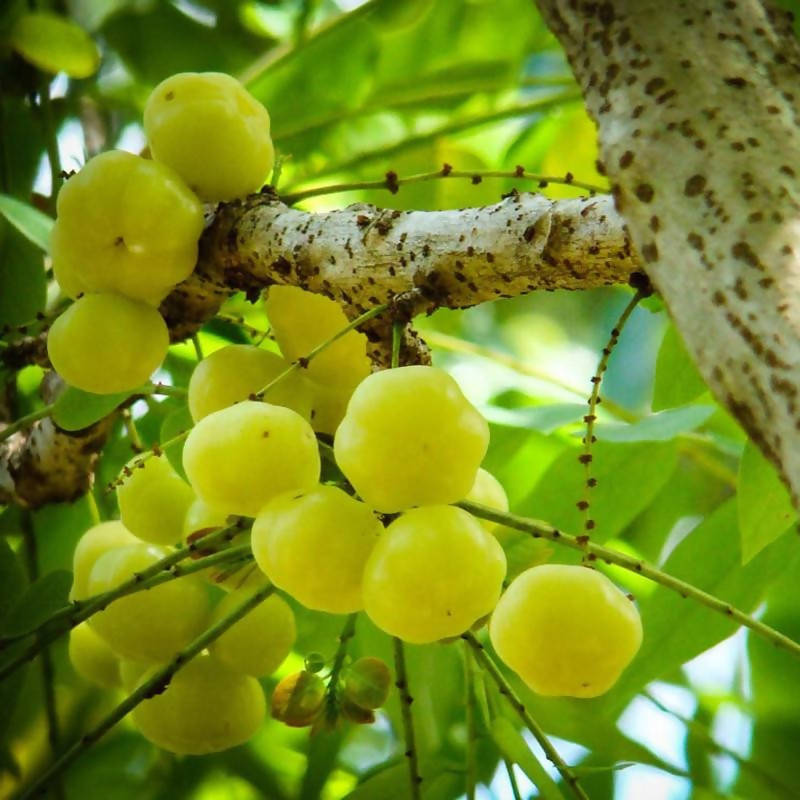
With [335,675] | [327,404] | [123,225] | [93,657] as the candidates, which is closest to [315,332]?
[327,404]

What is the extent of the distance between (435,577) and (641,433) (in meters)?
0.45

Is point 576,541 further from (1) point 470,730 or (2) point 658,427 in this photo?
(2) point 658,427

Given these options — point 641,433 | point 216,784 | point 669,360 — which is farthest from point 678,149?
point 216,784

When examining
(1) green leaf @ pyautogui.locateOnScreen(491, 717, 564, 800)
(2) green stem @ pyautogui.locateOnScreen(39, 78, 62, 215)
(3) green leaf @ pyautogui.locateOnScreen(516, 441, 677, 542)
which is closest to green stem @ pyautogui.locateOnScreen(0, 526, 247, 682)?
(1) green leaf @ pyautogui.locateOnScreen(491, 717, 564, 800)

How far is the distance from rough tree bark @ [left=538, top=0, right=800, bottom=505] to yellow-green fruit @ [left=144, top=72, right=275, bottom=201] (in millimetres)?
317

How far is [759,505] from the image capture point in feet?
2.63

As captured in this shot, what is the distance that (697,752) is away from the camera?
124 cm

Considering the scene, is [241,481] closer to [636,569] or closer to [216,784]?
[636,569]

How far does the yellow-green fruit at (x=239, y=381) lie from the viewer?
2.50ft

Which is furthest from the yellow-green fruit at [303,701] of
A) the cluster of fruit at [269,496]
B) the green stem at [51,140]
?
the green stem at [51,140]

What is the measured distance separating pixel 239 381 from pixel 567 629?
289 mm

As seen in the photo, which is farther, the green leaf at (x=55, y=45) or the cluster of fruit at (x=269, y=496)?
the green leaf at (x=55, y=45)

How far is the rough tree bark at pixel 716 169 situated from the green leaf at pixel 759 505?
1.23 ft

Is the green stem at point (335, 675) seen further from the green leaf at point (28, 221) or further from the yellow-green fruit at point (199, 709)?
the green leaf at point (28, 221)
